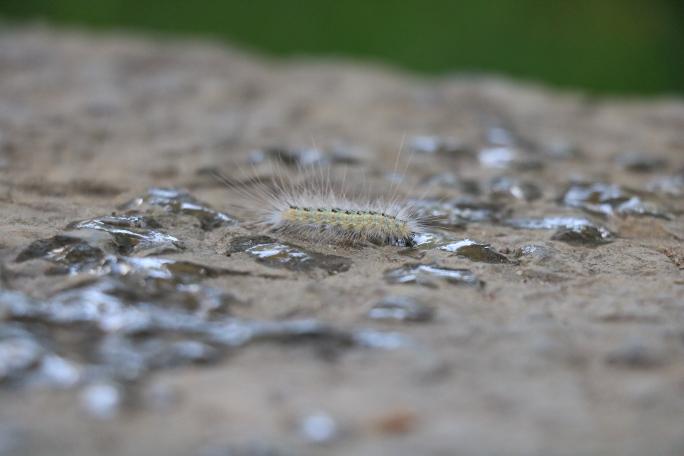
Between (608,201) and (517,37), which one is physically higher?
(517,37)

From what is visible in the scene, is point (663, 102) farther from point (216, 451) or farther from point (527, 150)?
point (216, 451)

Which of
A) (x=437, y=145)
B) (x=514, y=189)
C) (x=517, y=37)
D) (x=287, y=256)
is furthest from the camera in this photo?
(x=517, y=37)

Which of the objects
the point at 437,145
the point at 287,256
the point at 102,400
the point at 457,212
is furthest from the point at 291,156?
the point at 102,400

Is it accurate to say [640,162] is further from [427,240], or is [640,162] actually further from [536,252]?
[427,240]

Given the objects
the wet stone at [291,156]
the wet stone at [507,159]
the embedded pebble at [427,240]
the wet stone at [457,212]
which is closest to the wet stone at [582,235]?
the wet stone at [457,212]

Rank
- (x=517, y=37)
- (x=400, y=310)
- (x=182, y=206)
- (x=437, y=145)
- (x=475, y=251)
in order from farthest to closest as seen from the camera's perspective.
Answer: (x=517, y=37) < (x=437, y=145) < (x=182, y=206) < (x=475, y=251) < (x=400, y=310)

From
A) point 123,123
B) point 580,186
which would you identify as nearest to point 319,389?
point 580,186

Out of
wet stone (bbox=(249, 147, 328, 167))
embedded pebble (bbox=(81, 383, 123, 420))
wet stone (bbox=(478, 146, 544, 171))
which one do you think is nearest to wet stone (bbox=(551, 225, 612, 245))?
wet stone (bbox=(478, 146, 544, 171))

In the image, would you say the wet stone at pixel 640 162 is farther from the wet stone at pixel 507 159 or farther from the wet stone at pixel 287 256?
the wet stone at pixel 287 256
